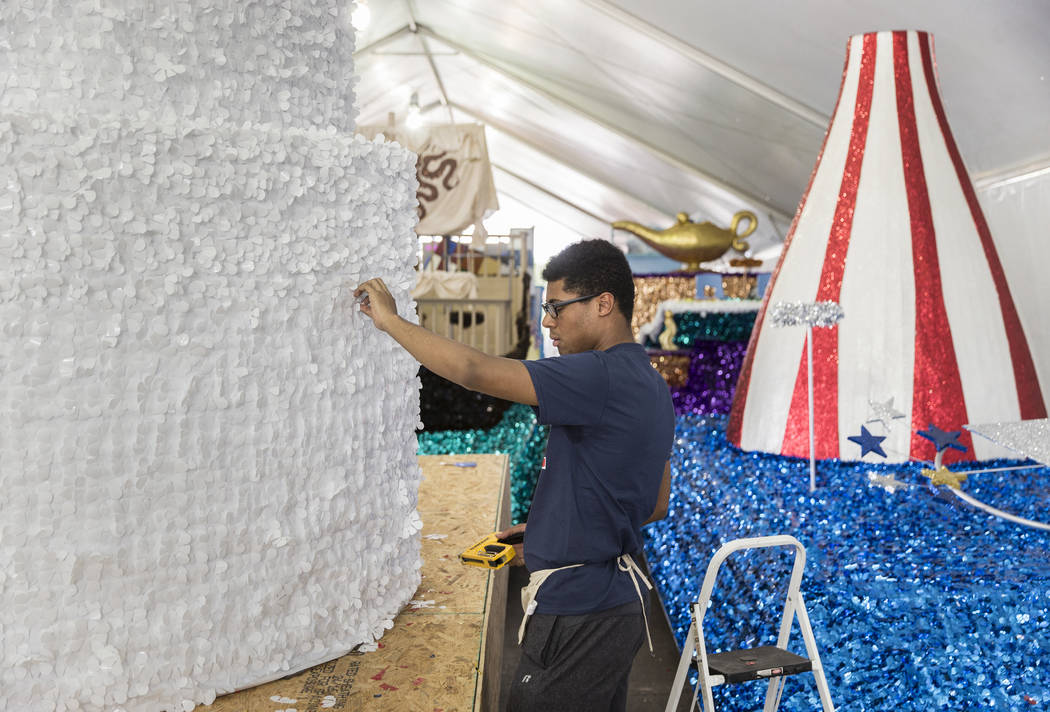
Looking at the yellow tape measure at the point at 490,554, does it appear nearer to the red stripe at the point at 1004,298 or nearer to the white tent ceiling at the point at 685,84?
the red stripe at the point at 1004,298

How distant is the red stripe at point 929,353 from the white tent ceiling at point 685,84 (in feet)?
2.17

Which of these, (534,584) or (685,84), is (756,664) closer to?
(534,584)

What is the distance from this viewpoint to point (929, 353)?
8.79 feet

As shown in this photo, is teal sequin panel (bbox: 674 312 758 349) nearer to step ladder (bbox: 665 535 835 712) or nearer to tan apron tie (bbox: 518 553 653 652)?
step ladder (bbox: 665 535 835 712)

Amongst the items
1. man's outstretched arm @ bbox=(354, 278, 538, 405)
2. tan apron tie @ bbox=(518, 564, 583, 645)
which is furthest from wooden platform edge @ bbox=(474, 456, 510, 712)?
man's outstretched arm @ bbox=(354, 278, 538, 405)

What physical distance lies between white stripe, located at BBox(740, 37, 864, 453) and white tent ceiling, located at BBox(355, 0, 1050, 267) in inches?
21.0

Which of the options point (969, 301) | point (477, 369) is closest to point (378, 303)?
point (477, 369)

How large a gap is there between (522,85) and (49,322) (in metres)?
6.27

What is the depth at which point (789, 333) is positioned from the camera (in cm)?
292

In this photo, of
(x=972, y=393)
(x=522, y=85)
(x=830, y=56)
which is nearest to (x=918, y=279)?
(x=972, y=393)

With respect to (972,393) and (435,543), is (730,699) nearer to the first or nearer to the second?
(435,543)

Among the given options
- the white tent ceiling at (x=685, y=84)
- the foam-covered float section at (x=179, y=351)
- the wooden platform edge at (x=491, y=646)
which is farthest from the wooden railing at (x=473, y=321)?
the foam-covered float section at (x=179, y=351)

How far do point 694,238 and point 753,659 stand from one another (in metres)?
3.62

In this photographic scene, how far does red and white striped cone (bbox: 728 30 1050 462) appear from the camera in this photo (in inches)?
105
